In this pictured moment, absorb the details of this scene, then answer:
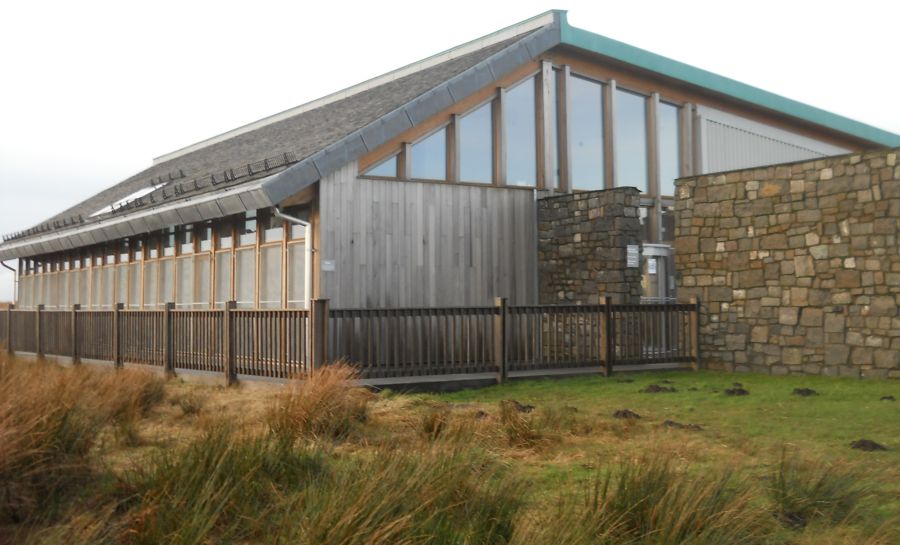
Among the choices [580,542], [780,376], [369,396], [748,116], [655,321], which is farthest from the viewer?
[748,116]

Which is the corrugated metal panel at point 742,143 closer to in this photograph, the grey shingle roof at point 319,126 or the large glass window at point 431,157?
the grey shingle roof at point 319,126

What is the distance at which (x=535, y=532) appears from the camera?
4.57m

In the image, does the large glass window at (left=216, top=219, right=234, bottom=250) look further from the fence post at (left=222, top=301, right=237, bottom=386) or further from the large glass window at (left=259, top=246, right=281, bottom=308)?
the fence post at (left=222, top=301, right=237, bottom=386)

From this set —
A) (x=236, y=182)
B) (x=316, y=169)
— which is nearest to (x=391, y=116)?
(x=316, y=169)

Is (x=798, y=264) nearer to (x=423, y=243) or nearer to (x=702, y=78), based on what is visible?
(x=423, y=243)

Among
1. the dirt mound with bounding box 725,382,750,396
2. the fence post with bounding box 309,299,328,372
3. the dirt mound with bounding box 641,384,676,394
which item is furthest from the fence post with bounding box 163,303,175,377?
the dirt mound with bounding box 725,382,750,396

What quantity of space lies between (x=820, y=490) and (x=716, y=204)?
1080 cm

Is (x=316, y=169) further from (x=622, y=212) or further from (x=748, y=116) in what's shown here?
(x=748, y=116)

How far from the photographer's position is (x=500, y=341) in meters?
13.9

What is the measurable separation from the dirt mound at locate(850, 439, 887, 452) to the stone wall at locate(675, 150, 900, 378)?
6.01 metres

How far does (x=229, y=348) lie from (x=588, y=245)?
6.88m

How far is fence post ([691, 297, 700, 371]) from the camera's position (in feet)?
52.1

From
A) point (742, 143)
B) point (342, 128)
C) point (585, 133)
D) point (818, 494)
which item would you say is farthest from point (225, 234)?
point (818, 494)

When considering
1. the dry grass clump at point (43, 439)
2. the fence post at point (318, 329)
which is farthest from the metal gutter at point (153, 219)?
the dry grass clump at point (43, 439)
